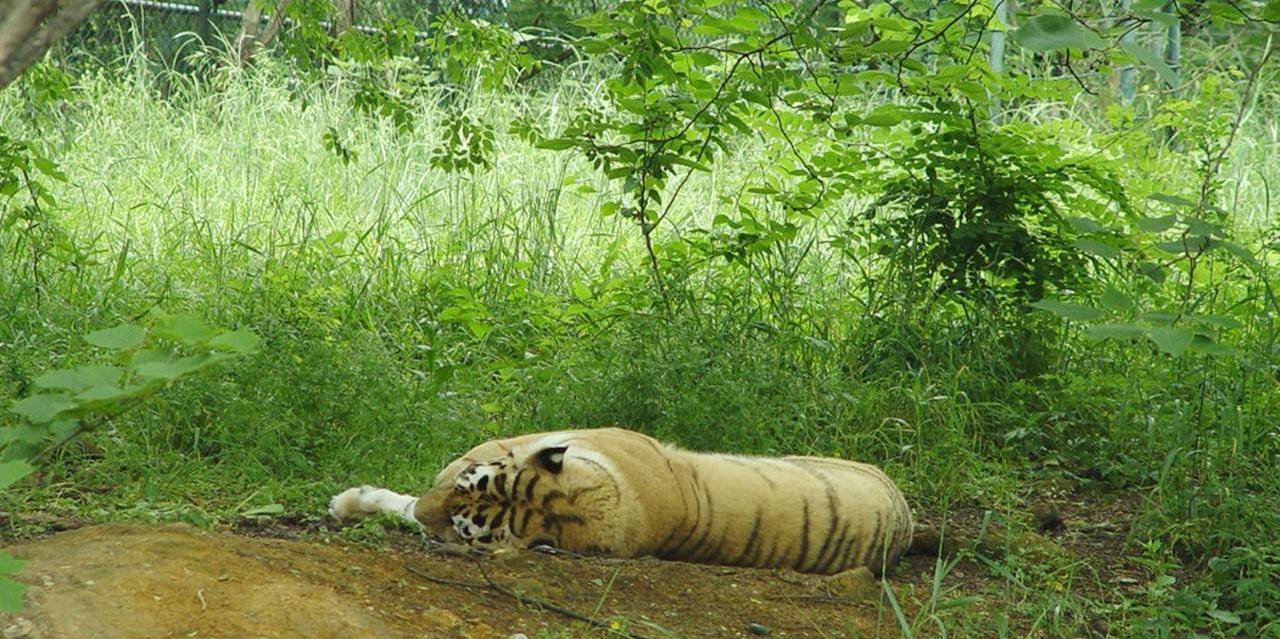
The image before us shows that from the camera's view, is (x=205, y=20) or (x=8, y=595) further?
(x=205, y=20)

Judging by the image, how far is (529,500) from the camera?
12.6 feet

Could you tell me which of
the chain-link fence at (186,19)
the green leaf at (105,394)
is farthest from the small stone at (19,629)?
the chain-link fence at (186,19)

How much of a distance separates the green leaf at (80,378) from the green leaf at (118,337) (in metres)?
0.04

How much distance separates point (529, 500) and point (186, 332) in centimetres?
181

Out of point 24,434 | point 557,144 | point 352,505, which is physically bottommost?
point 352,505

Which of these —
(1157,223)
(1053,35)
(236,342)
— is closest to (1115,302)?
(1157,223)

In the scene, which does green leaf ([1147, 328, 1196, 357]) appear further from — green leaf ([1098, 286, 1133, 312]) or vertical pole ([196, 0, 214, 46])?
vertical pole ([196, 0, 214, 46])

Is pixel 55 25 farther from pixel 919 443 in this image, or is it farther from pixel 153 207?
pixel 153 207

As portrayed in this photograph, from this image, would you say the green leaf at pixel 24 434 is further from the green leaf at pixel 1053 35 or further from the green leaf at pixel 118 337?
the green leaf at pixel 1053 35

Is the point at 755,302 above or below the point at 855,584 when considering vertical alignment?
above

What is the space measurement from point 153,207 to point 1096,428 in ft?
16.6

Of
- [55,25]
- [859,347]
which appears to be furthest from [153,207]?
[55,25]

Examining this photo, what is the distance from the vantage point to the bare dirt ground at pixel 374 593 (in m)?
2.87

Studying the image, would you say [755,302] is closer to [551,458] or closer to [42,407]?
[551,458]
